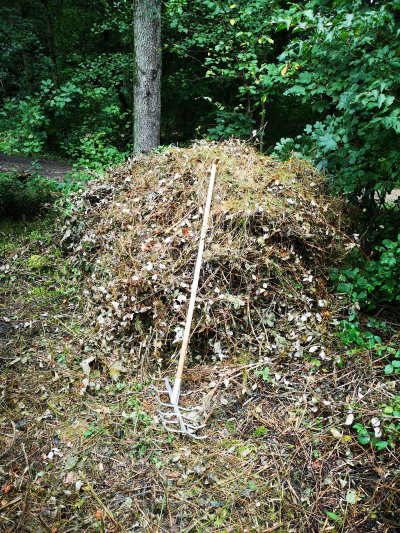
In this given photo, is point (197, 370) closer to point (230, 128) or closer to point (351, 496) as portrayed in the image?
point (351, 496)

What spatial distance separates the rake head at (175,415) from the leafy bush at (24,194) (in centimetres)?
368

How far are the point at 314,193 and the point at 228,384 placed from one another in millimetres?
1987

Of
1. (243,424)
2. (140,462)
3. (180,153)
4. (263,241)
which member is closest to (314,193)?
(263,241)

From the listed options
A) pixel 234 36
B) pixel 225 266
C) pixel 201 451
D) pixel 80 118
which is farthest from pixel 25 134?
pixel 80 118

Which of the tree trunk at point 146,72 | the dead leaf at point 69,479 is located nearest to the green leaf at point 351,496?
the dead leaf at point 69,479

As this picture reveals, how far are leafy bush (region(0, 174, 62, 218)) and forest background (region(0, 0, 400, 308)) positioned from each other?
4.0 inches

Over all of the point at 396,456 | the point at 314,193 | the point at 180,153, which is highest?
the point at 180,153

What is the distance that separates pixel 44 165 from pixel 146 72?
558cm

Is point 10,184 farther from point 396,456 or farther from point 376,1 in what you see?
point 396,456

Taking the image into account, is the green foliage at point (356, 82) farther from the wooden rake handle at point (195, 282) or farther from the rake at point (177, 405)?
the rake at point (177, 405)

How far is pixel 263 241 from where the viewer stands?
2879 millimetres

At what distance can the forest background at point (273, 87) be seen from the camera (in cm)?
251

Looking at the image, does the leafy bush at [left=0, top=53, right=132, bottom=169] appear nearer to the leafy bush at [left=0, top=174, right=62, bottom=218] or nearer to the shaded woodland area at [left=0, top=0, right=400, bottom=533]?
the leafy bush at [left=0, top=174, right=62, bottom=218]

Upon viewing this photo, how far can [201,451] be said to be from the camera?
220cm
